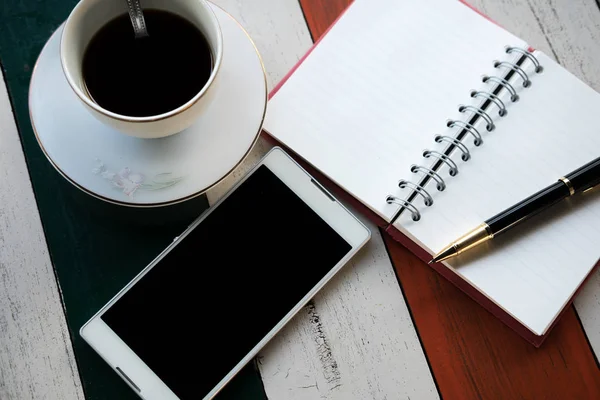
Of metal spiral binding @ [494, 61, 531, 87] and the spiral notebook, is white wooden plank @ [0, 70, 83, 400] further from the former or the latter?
metal spiral binding @ [494, 61, 531, 87]

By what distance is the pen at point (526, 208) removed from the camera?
2.15ft

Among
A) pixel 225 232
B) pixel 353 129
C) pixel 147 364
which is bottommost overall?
pixel 147 364

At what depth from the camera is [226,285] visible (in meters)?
0.68

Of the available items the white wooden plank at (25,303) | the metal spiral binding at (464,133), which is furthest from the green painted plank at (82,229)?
the metal spiral binding at (464,133)

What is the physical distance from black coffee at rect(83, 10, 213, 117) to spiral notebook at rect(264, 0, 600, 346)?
0.48 ft

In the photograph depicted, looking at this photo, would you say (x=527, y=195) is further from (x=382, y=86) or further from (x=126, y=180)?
(x=126, y=180)

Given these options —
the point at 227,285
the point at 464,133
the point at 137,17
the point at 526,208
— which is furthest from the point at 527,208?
the point at 137,17

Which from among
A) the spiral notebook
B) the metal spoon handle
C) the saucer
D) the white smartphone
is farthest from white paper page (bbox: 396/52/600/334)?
the metal spoon handle

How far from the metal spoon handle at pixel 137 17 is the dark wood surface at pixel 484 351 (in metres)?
0.39

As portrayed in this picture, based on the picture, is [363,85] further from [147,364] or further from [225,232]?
[147,364]

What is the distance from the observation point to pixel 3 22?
2.35 feet

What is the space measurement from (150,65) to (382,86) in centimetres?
27

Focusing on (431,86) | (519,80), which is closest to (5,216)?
(431,86)

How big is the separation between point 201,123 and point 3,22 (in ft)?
1.03
